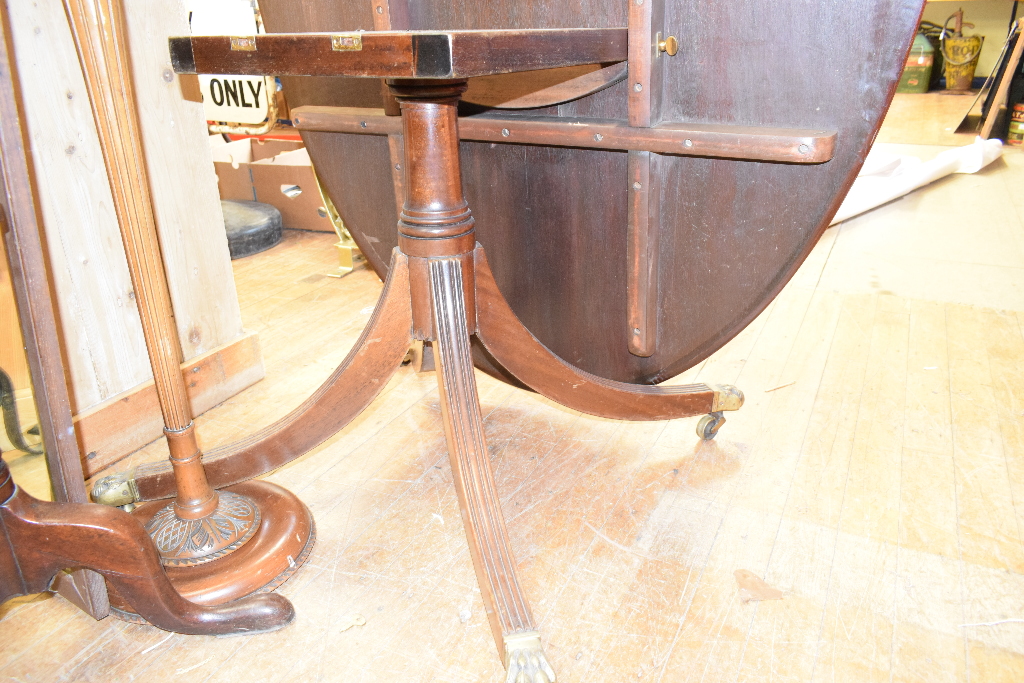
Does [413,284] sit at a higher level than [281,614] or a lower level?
higher

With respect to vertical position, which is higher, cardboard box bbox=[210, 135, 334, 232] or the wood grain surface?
the wood grain surface

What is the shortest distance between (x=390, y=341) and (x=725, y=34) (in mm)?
626

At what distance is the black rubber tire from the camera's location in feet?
8.54

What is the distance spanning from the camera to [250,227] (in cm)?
264

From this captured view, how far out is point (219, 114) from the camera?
2602 millimetres

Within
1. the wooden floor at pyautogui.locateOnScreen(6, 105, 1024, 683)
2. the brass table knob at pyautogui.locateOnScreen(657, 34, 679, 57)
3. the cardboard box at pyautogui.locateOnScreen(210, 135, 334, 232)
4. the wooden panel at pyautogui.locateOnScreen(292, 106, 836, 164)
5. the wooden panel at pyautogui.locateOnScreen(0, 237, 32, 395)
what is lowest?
the wooden floor at pyautogui.locateOnScreen(6, 105, 1024, 683)

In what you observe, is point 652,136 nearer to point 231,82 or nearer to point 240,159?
point 231,82

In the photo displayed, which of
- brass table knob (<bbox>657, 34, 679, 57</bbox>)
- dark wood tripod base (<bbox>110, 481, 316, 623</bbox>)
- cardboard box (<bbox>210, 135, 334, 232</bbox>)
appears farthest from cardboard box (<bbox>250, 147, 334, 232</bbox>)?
brass table knob (<bbox>657, 34, 679, 57</bbox>)

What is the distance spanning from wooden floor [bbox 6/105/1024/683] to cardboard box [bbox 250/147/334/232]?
890mm

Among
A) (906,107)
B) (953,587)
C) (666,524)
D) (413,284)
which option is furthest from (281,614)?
(906,107)

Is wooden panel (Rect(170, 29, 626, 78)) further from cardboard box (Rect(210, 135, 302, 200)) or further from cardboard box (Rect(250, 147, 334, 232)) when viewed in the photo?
cardboard box (Rect(210, 135, 302, 200))

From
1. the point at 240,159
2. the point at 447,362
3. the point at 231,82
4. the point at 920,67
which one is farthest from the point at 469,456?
the point at 920,67

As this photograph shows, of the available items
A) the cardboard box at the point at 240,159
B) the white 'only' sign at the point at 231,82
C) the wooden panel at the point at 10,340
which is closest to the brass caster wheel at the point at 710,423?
the wooden panel at the point at 10,340

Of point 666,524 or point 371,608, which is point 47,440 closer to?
point 371,608
